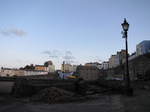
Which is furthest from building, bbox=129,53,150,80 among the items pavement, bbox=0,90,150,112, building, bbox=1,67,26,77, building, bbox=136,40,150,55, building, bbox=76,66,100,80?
building, bbox=1,67,26,77

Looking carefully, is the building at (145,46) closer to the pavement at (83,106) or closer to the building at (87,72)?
the building at (87,72)

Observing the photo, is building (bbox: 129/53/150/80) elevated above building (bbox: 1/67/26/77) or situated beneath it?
elevated above

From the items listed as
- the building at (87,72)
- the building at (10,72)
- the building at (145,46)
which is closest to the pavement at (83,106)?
the building at (145,46)

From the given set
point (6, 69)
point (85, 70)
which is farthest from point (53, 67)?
point (85, 70)

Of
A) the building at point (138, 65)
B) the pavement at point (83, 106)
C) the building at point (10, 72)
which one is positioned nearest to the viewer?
the pavement at point (83, 106)

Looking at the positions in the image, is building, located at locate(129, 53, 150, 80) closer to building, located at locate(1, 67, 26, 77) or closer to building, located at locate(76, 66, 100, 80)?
building, located at locate(76, 66, 100, 80)

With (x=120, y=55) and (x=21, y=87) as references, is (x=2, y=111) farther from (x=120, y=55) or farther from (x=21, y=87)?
(x=120, y=55)

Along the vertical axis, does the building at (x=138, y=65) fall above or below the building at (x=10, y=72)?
above

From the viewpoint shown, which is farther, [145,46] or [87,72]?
[87,72]

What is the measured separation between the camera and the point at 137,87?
21.5 meters

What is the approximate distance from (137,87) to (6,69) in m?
134

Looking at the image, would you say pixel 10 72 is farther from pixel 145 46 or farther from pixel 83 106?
pixel 83 106

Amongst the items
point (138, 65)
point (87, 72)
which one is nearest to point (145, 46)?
point (138, 65)

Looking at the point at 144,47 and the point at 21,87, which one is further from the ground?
the point at 144,47
